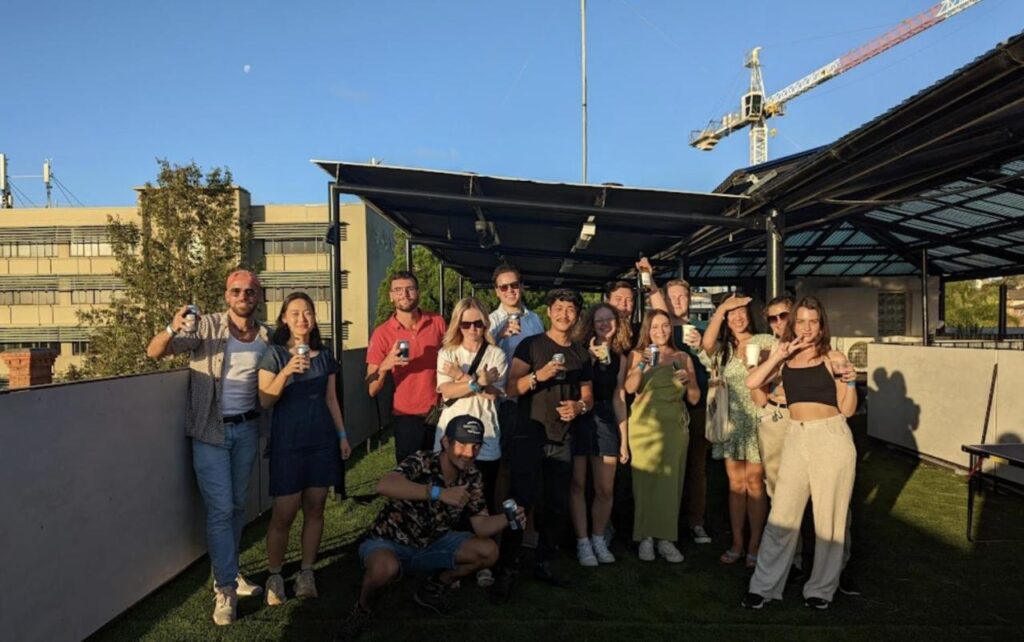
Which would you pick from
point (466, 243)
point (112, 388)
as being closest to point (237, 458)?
point (112, 388)

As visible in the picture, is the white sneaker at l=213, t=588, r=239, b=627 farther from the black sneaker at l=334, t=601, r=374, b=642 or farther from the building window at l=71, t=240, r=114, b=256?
the building window at l=71, t=240, r=114, b=256

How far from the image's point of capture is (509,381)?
3.99 m

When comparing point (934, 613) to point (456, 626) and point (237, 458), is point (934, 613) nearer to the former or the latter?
point (456, 626)

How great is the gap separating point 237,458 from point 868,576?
13.5ft

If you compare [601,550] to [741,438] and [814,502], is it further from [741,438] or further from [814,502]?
[814,502]

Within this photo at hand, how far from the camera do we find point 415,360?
14.1ft

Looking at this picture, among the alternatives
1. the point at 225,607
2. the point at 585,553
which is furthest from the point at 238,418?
the point at 585,553

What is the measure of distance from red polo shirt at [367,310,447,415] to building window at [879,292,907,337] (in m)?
16.4

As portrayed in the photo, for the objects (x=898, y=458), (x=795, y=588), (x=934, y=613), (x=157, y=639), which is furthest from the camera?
(x=898, y=458)

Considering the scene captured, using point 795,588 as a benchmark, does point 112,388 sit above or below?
above

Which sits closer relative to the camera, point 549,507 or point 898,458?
point 549,507

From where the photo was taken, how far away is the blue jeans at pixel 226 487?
347 centimetres

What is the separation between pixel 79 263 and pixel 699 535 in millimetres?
45080

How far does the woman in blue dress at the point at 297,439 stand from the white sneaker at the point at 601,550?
1.85 metres
